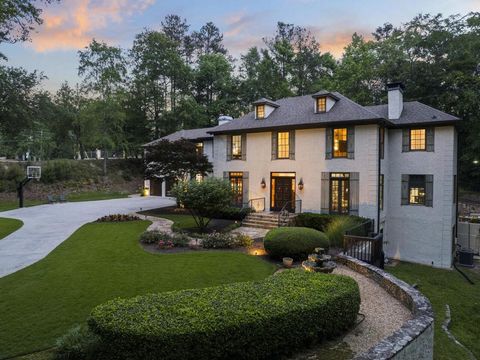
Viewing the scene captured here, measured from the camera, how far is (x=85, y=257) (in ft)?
34.7

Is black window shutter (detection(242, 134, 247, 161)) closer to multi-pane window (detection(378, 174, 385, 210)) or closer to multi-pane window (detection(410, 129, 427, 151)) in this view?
multi-pane window (detection(378, 174, 385, 210))

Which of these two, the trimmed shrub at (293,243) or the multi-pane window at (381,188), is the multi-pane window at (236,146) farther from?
the trimmed shrub at (293,243)

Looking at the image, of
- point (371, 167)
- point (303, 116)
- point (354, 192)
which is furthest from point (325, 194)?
point (303, 116)

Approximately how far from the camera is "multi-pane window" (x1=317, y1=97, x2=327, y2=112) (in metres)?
18.1

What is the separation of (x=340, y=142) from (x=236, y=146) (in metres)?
6.80

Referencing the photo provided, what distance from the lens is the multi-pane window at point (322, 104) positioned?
18.1 metres

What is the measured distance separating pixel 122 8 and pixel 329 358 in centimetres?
1702

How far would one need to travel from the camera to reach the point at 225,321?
4.57 m

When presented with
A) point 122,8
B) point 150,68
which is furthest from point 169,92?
point 122,8

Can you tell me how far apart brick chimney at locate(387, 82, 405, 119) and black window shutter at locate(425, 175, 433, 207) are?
3.79 m

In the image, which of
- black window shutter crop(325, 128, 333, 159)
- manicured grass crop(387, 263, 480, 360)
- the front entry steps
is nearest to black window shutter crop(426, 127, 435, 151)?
black window shutter crop(325, 128, 333, 159)

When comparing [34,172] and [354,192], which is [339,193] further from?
[34,172]

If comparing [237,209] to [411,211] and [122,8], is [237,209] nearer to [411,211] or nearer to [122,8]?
[411,211]

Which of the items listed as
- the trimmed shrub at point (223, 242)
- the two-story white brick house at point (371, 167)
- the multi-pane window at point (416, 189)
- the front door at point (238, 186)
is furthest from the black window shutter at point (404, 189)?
the trimmed shrub at point (223, 242)
